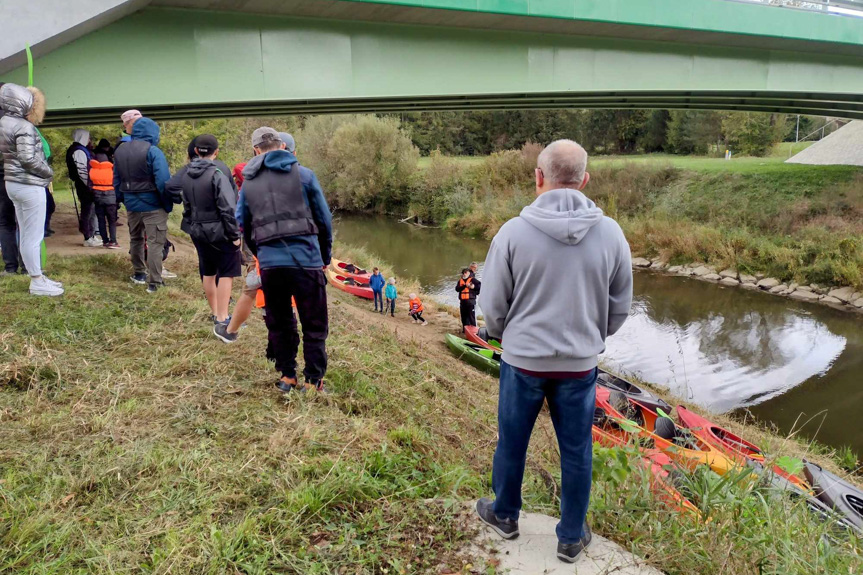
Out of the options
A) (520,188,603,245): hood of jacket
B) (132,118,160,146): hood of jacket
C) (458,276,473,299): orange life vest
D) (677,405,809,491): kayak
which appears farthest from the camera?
(458,276,473,299): orange life vest

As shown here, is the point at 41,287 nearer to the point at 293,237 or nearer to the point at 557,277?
the point at 293,237

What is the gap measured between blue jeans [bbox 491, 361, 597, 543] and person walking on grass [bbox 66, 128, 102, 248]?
27.7ft

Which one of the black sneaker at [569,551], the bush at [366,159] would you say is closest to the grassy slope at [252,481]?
the black sneaker at [569,551]

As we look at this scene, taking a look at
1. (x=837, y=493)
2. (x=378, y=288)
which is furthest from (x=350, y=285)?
(x=837, y=493)

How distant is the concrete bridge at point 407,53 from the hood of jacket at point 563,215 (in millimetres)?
6268

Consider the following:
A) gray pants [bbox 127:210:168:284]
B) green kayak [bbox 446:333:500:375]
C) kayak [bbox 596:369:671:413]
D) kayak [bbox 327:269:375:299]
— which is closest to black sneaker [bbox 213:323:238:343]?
gray pants [bbox 127:210:168:284]

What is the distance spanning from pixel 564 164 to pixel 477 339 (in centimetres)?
871

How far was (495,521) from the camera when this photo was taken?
2678mm

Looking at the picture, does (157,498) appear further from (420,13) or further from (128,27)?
(420,13)

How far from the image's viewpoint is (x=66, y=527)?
97.3 inches

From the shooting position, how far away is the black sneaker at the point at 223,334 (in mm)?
5008

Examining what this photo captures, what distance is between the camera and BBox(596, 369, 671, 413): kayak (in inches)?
282

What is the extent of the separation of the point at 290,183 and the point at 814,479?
17.8ft

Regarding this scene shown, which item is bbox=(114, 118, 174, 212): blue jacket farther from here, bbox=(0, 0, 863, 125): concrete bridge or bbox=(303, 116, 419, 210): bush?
bbox=(303, 116, 419, 210): bush
